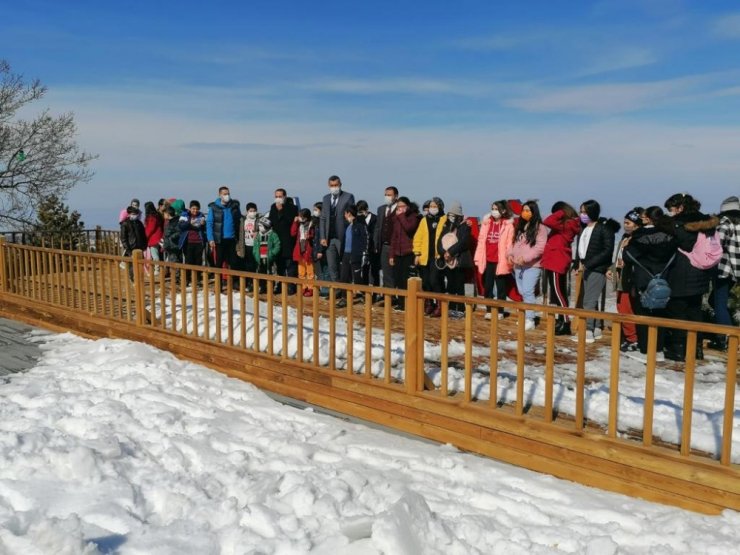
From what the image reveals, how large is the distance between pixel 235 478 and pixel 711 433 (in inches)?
144

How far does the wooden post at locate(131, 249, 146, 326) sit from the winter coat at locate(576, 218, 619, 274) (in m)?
5.95

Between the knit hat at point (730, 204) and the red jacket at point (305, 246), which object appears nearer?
the knit hat at point (730, 204)

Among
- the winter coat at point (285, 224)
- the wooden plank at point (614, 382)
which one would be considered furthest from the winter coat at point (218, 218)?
the wooden plank at point (614, 382)

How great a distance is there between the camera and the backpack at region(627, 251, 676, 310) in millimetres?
7402

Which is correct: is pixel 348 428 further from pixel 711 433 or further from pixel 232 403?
pixel 711 433

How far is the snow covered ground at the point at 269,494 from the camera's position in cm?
409

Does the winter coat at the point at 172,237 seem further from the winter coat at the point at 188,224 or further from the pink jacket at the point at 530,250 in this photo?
the pink jacket at the point at 530,250

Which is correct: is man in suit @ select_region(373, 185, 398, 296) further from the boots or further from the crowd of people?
the boots

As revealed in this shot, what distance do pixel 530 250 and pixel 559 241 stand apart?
1.30 feet

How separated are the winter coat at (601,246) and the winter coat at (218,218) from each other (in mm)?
6842

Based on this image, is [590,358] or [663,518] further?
[590,358]

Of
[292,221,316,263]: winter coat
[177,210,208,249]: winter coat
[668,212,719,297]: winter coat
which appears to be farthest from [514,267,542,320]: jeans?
[177,210,208,249]: winter coat

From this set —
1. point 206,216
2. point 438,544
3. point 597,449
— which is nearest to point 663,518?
point 597,449

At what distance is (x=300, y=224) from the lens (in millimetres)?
12352
